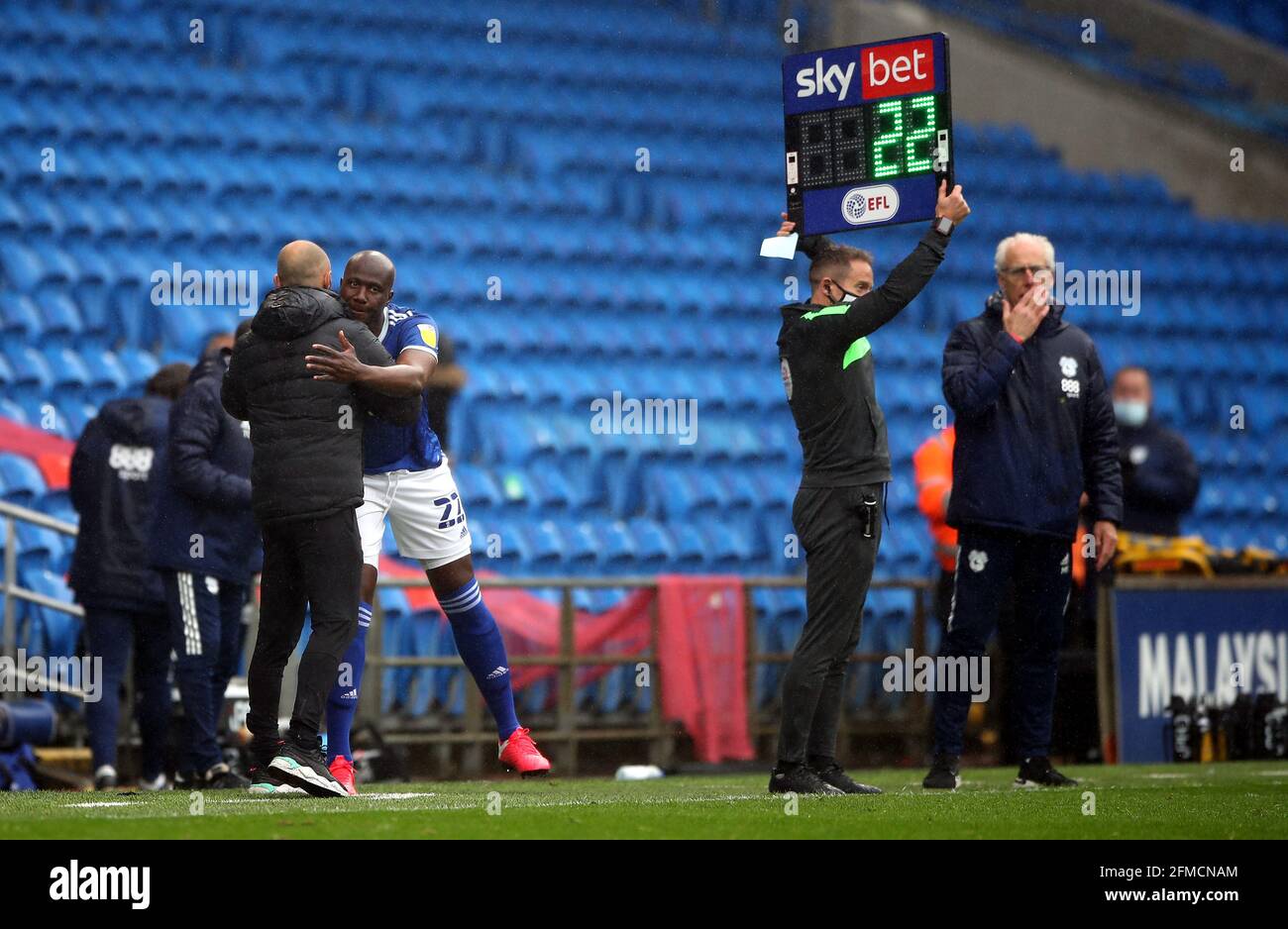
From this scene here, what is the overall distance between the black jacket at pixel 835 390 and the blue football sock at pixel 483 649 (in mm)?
1268

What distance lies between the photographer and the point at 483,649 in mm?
6762

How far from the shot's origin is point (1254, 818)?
5527 millimetres

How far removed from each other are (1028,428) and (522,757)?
7.25 feet

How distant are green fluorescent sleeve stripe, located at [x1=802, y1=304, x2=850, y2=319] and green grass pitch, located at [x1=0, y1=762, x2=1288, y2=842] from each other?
1.59 metres

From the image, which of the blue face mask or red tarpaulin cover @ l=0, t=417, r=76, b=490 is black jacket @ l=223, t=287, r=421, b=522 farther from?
the blue face mask

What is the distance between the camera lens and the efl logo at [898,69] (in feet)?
22.1

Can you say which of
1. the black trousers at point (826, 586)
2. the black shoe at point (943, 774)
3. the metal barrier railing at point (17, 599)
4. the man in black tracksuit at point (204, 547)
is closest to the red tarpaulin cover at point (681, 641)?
the metal barrier railing at point (17, 599)

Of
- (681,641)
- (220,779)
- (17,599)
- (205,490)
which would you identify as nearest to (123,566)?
(205,490)

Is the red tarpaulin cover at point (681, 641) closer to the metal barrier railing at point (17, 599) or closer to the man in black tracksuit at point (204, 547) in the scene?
the metal barrier railing at point (17, 599)

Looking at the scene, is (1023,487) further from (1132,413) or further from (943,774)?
(1132,413)

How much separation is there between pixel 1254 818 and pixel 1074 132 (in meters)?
13.1
